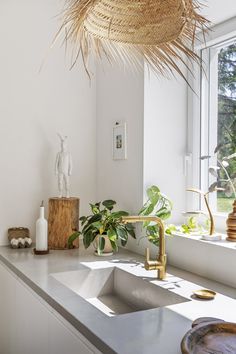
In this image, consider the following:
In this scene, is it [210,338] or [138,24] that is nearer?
[210,338]

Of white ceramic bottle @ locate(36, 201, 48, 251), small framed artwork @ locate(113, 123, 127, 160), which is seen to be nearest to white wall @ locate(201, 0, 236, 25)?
small framed artwork @ locate(113, 123, 127, 160)

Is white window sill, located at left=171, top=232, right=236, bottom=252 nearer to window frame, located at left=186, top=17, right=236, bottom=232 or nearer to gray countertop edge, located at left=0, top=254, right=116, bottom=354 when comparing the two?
window frame, located at left=186, top=17, right=236, bottom=232

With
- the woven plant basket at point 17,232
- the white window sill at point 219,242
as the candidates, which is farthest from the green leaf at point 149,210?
the woven plant basket at point 17,232

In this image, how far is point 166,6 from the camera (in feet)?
3.59

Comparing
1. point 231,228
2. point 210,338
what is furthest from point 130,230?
point 210,338

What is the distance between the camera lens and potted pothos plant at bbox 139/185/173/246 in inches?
72.9

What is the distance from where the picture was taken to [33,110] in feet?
7.41

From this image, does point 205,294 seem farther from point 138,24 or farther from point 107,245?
point 138,24

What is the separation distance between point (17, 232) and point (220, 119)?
1292 mm

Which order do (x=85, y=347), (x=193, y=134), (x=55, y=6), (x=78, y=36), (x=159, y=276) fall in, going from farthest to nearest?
(x=55, y=6), (x=193, y=134), (x=159, y=276), (x=78, y=36), (x=85, y=347)

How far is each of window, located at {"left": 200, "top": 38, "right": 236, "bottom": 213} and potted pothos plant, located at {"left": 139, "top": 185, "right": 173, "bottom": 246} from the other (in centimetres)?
24

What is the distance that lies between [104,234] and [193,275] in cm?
54

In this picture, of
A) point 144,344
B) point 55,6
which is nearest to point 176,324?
point 144,344

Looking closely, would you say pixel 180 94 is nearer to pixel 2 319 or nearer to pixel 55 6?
pixel 55 6
